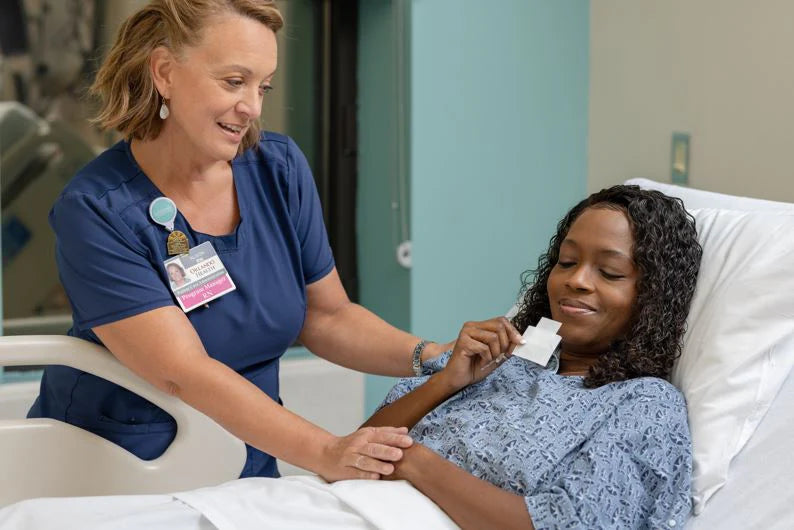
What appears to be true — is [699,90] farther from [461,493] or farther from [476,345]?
[461,493]

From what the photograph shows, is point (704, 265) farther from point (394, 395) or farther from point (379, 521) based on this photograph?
point (379, 521)

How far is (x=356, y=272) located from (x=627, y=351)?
1.97 m

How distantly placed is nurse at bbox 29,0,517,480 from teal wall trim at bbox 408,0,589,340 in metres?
1.35

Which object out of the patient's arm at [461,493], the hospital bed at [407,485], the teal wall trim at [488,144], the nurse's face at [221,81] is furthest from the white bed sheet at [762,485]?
the teal wall trim at [488,144]

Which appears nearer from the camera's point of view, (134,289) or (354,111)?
(134,289)

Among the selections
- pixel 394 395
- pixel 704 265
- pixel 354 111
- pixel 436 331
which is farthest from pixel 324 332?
pixel 354 111

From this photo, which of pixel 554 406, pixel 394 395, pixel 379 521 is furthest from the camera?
pixel 394 395

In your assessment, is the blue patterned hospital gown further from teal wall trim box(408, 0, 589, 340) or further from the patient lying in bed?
teal wall trim box(408, 0, 589, 340)

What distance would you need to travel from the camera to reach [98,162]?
1.87 metres

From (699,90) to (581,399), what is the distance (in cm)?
157

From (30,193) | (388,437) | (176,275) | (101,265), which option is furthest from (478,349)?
(30,193)

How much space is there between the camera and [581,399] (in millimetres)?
1702

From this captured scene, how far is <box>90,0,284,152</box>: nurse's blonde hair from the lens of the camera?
1746 millimetres

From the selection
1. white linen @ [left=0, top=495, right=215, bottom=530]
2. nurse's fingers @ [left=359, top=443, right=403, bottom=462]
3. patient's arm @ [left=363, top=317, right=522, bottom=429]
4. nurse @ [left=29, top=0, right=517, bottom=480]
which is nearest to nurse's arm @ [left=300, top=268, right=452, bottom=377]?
nurse @ [left=29, top=0, right=517, bottom=480]
